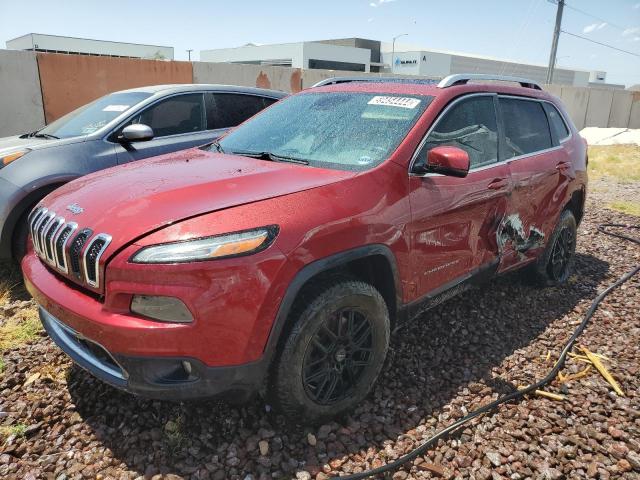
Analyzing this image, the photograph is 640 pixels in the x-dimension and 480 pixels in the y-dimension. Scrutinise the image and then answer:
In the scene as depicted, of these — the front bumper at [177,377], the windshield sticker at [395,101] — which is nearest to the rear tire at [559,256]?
the windshield sticker at [395,101]

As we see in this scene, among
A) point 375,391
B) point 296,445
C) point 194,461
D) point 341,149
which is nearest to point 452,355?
point 375,391

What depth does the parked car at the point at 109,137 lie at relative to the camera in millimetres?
Result: 3955

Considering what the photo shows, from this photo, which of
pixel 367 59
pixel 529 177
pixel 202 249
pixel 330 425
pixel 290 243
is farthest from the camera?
pixel 367 59

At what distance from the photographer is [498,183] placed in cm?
331

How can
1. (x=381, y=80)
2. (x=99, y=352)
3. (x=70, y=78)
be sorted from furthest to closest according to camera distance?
(x=70, y=78) < (x=381, y=80) < (x=99, y=352)

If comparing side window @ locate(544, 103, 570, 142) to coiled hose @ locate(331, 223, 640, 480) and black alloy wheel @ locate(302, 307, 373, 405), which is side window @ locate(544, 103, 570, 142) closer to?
coiled hose @ locate(331, 223, 640, 480)

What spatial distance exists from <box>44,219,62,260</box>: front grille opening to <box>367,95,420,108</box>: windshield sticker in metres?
1.95

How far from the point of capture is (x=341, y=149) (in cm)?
283

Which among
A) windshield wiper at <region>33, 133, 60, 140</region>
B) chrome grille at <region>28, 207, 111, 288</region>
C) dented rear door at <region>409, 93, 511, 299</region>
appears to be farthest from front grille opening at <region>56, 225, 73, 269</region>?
windshield wiper at <region>33, 133, 60, 140</region>

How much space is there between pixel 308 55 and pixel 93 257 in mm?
54827

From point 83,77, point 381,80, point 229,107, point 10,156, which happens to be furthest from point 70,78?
point 381,80

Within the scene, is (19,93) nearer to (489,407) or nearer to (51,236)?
(51,236)

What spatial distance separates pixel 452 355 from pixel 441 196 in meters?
1.13

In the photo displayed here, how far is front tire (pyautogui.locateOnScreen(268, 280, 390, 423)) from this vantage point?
7.34 ft
